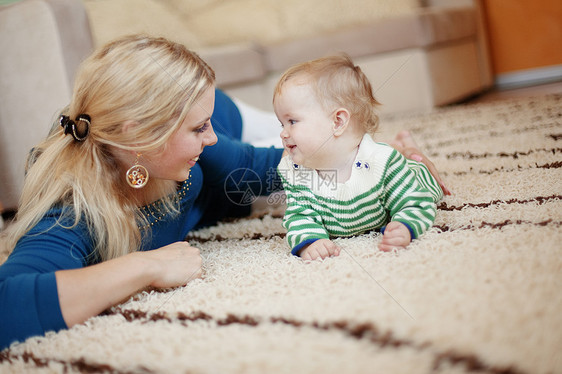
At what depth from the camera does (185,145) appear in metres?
→ 0.81

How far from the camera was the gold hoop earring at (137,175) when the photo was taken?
0.82 metres

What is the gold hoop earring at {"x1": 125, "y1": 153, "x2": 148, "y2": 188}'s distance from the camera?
0.82 metres

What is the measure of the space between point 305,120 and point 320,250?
24 cm

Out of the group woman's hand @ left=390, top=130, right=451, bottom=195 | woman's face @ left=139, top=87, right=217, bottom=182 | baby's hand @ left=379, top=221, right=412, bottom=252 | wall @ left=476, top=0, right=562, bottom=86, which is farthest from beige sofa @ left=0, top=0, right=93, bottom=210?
wall @ left=476, top=0, right=562, bottom=86

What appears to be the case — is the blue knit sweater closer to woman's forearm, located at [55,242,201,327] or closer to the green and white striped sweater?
woman's forearm, located at [55,242,201,327]

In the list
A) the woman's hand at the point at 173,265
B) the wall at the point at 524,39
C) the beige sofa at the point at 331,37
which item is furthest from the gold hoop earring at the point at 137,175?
the wall at the point at 524,39

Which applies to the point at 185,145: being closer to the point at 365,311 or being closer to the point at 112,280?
the point at 112,280

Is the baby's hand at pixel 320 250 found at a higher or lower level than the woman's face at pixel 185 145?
lower

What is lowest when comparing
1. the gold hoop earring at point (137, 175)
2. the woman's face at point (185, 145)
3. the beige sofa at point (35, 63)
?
the gold hoop earring at point (137, 175)

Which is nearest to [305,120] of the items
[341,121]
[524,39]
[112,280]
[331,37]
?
[341,121]

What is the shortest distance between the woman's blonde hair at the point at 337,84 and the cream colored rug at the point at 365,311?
0.23 meters

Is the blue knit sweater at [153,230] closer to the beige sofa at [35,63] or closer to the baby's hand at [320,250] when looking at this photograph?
the baby's hand at [320,250]

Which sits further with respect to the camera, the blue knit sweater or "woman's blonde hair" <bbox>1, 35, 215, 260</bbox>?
"woman's blonde hair" <bbox>1, 35, 215, 260</bbox>

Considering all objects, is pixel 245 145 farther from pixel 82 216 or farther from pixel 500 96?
pixel 500 96
